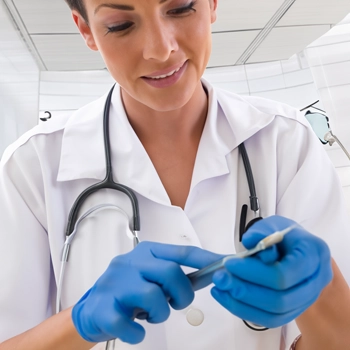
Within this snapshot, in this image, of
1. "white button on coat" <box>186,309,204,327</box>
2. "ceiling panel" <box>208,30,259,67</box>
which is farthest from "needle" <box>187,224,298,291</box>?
"ceiling panel" <box>208,30,259,67</box>

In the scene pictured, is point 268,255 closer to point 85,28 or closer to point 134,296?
point 134,296

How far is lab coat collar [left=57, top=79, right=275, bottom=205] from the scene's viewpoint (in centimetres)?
88

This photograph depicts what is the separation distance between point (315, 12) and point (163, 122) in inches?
62.6

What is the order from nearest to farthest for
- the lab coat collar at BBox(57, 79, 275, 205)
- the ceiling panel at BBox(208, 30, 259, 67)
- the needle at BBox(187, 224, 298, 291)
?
the needle at BBox(187, 224, 298, 291) → the lab coat collar at BBox(57, 79, 275, 205) → the ceiling panel at BBox(208, 30, 259, 67)

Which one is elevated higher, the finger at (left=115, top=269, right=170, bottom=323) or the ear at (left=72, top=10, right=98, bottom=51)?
the ear at (left=72, top=10, right=98, bottom=51)

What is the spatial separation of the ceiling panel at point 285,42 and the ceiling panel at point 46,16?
1285 millimetres

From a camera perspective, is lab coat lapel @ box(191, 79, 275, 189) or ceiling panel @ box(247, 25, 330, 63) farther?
ceiling panel @ box(247, 25, 330, 63)

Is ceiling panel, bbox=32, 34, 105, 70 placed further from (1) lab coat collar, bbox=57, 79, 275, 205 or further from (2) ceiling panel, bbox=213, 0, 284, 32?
(1) lab coat collar, bbox=57, 79, 275, 205

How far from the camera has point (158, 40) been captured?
73 cm

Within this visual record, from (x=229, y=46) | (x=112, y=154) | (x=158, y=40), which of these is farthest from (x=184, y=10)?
(x=229, y=46)

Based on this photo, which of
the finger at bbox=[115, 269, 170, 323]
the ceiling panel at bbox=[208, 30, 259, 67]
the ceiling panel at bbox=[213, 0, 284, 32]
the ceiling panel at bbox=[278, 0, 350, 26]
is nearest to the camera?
the finger at bbox=[115, 269, 170, 323]

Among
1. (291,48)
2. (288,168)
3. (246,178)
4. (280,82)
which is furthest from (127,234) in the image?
(280,82)

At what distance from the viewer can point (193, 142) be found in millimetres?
1001

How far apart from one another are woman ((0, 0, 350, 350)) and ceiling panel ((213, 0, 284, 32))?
105 centimetres
